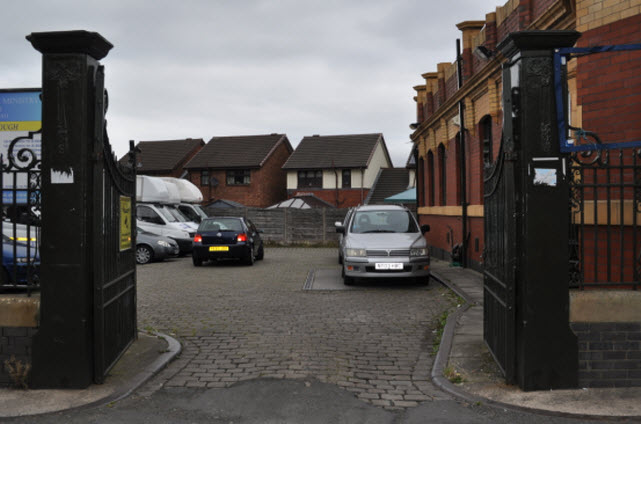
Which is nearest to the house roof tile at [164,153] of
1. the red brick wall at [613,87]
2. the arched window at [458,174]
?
the arched window at [458,174]

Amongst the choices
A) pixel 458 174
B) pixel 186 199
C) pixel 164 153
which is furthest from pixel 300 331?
pixel 164 153

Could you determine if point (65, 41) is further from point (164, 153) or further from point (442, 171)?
point (164, 153)

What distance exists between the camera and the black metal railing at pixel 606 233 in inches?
213

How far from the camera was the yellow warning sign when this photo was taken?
6539 millimetres

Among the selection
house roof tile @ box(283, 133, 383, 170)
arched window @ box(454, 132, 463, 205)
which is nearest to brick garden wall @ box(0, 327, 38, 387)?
arched window @ box(454, 132, 463, 205)

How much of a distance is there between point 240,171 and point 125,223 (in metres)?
43.8

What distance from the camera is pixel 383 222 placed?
14.1m

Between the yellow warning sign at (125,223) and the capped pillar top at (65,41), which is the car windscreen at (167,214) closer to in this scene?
the yellow warning sign at (125,223)

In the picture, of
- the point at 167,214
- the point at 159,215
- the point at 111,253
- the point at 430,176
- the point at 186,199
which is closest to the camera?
the point at 111,253

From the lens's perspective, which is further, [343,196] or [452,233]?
[343,196]

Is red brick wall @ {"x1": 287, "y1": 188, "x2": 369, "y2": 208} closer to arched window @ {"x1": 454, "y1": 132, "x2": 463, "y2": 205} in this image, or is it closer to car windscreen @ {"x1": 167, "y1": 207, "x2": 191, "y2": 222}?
car windscreen @ {"x1": 167, "y1": 207, "x2": 191, "y2": 222}

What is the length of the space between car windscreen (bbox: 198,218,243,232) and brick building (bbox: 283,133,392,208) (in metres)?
28.8

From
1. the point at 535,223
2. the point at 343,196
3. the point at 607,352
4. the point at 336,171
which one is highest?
the point at 336,171

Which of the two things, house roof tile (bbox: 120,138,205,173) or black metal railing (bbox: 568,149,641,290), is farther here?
house roof tile (bbox: 120,138,205,173)
